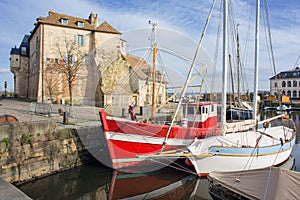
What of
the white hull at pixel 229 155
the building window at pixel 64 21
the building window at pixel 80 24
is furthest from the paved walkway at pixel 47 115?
the building window at pixel 80 24

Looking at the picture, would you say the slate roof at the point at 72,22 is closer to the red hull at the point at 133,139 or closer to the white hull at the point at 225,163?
the red hull at the point at 133,139

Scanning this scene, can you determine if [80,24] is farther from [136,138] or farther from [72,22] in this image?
[136,138]

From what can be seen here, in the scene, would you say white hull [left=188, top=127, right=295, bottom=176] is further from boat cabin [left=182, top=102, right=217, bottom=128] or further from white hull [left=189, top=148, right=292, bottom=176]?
boat cabin [left=182, top=102, right=217, bottom=128]

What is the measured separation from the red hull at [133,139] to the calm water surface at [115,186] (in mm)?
885

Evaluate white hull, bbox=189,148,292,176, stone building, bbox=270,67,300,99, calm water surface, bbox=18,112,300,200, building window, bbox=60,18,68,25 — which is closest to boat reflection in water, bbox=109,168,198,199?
calm water surface, bbox=18,112,300,200

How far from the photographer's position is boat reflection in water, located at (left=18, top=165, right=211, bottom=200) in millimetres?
8516

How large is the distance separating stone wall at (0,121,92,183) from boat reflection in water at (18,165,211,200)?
1.65 feet

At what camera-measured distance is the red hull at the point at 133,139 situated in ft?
32.6

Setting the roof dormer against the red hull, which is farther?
the roof dormer

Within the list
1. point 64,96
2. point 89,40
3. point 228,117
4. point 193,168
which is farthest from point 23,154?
point 89,40

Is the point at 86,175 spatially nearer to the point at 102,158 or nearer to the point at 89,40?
the point at 102,158

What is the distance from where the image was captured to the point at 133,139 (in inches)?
401

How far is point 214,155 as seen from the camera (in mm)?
9148

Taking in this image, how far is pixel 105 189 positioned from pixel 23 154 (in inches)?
157
